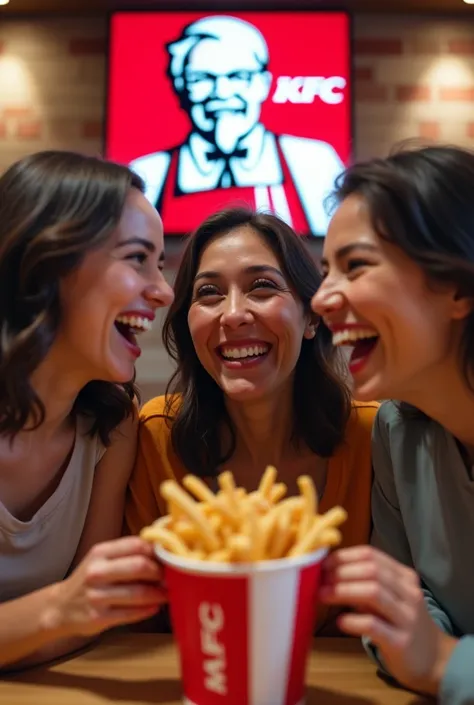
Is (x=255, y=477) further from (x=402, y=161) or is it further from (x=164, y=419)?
(x=402, y=161)

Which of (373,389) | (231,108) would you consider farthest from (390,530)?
(231,108)

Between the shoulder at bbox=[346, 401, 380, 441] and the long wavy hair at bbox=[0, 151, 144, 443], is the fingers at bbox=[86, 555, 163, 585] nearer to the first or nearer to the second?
the long wavy hair at bbox=[0, 151, 144, 443]

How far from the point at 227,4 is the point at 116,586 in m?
2.97

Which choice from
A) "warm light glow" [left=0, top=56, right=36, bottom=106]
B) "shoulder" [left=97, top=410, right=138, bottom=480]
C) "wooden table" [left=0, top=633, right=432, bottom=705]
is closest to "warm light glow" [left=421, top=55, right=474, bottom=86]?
"warm light glow" [left=0, top=56, right=36, bottom=106]

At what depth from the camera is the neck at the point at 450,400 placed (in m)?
1.15

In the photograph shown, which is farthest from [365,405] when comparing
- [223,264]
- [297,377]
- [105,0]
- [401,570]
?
[105,0]

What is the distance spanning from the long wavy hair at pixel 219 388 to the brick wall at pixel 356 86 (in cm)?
146

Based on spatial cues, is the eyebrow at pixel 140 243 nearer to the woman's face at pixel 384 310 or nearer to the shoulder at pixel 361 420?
the woman's face at pixel 384 310

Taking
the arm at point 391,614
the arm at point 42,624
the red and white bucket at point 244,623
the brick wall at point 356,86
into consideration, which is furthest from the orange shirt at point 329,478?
the brick wall at point 356,86

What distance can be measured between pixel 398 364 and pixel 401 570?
0.38 metres

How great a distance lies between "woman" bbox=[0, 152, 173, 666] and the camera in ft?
4.10

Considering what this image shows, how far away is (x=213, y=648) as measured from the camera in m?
0.77

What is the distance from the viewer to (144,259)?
4.47ft

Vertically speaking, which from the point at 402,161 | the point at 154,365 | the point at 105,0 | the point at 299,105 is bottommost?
the point at 154,365
